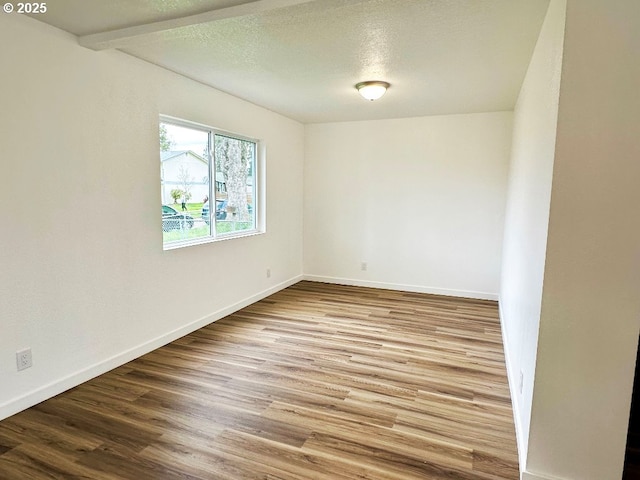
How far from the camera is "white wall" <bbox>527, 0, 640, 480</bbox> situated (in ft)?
4.87

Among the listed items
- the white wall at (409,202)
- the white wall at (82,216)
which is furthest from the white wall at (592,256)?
the white wall at (409,202)

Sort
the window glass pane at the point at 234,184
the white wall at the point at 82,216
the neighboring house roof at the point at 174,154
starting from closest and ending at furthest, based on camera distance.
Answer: the white wall at the point at 82,216, the neighboring house roof at the point at 174,154, the window glass pane at the point at 234,184

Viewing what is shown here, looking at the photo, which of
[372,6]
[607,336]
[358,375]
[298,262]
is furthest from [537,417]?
[298,262]

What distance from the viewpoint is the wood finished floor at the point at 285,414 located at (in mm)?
1902

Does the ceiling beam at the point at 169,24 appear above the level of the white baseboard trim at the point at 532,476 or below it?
above

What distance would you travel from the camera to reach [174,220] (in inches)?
141

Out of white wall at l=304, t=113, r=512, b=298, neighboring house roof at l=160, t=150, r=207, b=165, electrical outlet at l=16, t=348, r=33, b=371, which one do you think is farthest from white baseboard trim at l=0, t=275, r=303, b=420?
white wall at l=304, t=113, r=512, b=298

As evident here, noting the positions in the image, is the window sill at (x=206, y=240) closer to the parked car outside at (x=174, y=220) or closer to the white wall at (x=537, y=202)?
the parked car outside at (x=174, y=220)

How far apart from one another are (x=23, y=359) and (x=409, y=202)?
447cm

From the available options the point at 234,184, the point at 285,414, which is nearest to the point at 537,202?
the point at 285,414

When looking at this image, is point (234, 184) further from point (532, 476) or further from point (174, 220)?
point (532, 476)

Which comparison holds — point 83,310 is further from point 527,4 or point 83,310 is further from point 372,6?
point 527,4

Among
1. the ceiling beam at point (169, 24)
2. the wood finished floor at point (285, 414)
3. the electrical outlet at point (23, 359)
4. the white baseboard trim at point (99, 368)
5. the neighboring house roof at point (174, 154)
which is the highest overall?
the ceiling beam at point (169, 24)

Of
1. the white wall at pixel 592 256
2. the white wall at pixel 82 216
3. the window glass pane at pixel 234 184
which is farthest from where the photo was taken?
Result: the window glass pane at pixel 234 184
